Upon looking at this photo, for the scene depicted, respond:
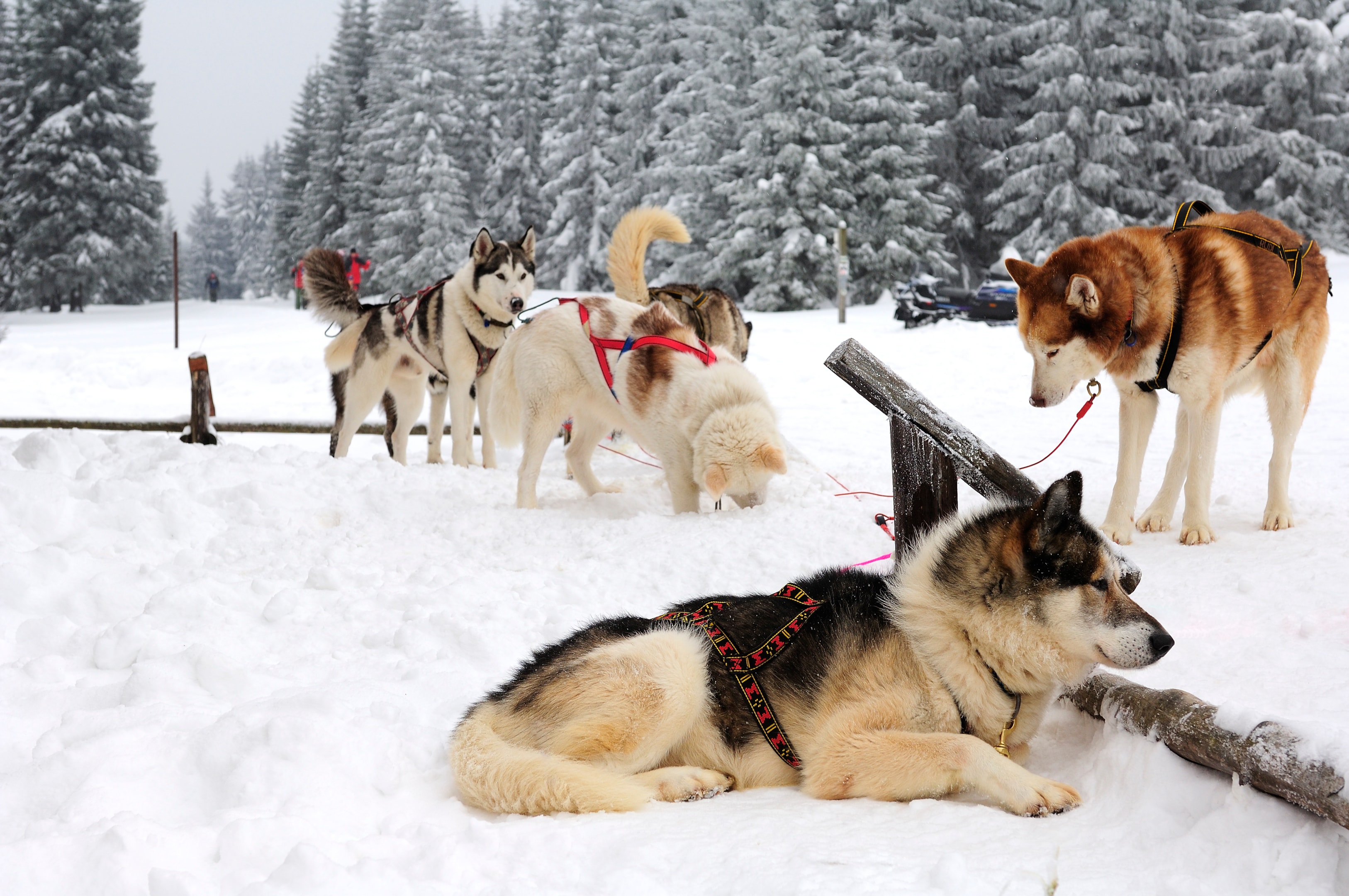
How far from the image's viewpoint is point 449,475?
7.13 meters

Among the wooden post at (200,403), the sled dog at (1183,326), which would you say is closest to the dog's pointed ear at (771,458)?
the sled dog at (1183,326)

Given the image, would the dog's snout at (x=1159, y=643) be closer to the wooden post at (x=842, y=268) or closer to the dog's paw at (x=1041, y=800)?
the dog's paw at (x=1041, y=800)

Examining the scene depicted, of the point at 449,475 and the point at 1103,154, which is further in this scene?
the point at 1103,154

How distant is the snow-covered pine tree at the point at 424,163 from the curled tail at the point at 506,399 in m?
27.4

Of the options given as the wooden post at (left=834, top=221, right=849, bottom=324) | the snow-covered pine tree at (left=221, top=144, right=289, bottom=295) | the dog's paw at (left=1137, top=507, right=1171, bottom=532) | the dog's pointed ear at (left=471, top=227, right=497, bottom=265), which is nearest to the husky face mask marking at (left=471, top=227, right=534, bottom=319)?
the dog's pointed ear at (left=471, top=227, right=497, bottom=265)

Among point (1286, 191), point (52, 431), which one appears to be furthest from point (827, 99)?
point (52, 431)

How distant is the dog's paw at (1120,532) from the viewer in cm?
522

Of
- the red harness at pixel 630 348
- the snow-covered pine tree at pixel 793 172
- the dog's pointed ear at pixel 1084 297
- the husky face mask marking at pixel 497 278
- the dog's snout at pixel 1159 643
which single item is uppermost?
the snow-covered pine tree at pixel 793 172

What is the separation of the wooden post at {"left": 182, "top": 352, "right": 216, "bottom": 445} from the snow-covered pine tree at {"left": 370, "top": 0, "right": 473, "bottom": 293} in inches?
1038

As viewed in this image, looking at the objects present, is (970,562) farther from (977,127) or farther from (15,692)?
(977,127)

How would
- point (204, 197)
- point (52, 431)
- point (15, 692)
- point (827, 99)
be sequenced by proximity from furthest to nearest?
point (204, 197) < point (827, 99) < point (52, 431) < point (15, 692)

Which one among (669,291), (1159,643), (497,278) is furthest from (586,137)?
(1159,643)

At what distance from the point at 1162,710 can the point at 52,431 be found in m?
6.59

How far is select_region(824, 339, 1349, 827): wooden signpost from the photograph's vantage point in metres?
1.88
